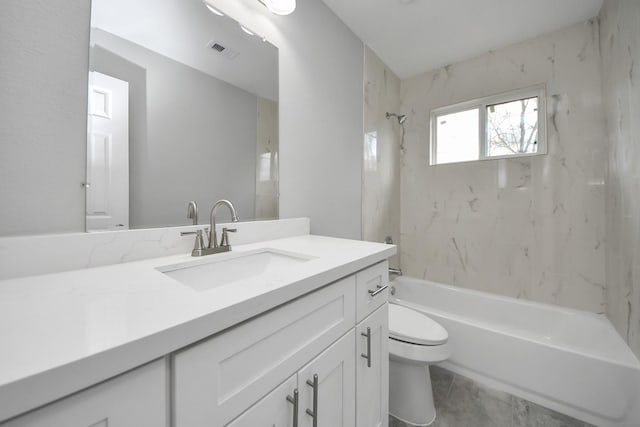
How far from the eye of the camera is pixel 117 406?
32cm

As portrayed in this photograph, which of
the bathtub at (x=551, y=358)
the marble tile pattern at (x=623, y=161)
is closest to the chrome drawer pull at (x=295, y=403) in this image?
the bathtub at (x=551, y=358)

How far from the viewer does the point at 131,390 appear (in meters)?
0.33

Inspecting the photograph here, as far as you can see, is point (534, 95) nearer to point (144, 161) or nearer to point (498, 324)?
point (498, 324)

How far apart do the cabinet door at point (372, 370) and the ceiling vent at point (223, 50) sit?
4.19 feet

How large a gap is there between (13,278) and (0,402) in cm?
57

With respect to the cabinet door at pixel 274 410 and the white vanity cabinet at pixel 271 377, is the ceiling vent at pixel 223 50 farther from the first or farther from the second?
the cabinet door at pixel 274 410

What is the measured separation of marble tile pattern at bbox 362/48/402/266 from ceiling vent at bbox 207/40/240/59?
115cm

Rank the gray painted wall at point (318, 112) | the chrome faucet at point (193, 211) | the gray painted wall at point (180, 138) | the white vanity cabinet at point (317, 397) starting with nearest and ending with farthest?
the white vanity cabinet at point (317, 397) → the gray painted wall at point (180, 138) → the chrome faucet at point (193, 211) → the gray painted wall at point (318, 112)

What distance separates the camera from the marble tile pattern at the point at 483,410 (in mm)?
1304

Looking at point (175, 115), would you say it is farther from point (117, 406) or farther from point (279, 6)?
point (117, 406)

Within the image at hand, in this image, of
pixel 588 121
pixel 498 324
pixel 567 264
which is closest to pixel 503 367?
pixel 498 324

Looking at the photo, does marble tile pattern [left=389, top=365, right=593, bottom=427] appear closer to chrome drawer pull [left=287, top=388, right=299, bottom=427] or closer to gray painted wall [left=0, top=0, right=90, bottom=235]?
chrome drawer pull [left=287, top=388, right=299, bottom=427]

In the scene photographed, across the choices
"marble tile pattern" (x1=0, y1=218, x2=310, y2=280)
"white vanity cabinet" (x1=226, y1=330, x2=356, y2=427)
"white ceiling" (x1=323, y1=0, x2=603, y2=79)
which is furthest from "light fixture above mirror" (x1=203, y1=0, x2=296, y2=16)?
"white vanity cabinet" (x1=226, y1=330, x2=356, y2=427)

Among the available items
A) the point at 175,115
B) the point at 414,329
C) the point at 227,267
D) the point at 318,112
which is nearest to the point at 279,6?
the point at 318,112
